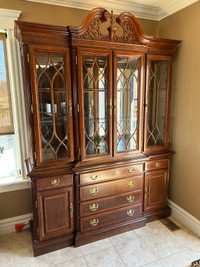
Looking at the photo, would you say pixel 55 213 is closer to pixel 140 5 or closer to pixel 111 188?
pixel 111 188

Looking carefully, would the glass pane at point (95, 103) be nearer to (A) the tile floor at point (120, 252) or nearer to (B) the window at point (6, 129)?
(B) the window at point (6, 129)

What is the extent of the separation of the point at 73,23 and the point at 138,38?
31.6 inches

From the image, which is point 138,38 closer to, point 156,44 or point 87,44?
point 156,44

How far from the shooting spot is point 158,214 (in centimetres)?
255

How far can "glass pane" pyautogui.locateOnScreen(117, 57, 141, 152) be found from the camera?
2.08m

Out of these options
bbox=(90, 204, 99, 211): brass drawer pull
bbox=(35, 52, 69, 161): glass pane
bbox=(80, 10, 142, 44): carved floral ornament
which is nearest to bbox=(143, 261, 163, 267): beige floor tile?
bbox=(90, 204, 99, 211): brass drawer pull

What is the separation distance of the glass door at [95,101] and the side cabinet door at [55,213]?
0.46 meters

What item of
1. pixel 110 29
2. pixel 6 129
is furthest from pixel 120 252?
pixel 110 29

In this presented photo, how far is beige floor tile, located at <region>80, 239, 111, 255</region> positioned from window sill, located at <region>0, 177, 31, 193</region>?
971 mm

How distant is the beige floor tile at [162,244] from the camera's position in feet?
6.68

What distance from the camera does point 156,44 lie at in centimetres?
217

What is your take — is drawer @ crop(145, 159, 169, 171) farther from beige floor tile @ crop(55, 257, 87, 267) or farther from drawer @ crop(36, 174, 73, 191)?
beige floor tile @ crop(55, 257, 87, 267)

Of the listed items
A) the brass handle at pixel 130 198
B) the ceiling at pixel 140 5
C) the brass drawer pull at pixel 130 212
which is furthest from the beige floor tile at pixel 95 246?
the ceiling at pixel 140 5

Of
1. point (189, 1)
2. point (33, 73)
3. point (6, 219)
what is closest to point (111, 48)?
point (33, 73)
